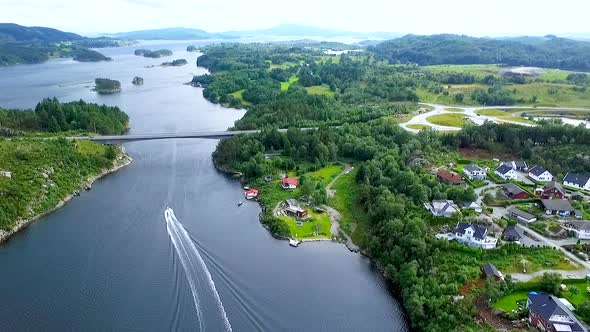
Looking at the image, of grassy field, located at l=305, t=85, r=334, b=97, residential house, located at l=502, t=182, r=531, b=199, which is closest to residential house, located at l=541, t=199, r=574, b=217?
residential house, located at l=502, t=182, r=531, b=199

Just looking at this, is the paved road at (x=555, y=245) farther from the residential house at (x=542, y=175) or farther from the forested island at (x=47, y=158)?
the forested island at (x=47, y=158)

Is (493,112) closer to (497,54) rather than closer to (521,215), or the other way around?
(521,215)

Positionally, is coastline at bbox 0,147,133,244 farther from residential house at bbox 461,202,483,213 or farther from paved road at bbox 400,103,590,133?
paved road at bbox 400,103,590,133

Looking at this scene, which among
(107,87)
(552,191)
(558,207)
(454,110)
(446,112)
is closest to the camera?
(558,207)

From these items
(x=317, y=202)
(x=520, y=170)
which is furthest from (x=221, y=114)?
(x=520, y=170)

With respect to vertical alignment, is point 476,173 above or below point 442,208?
below

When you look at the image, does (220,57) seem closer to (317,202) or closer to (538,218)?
(317,202)

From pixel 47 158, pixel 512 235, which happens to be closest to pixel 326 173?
pixel 512 235
